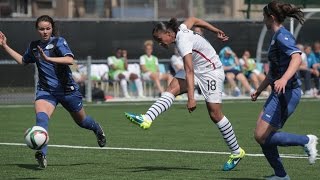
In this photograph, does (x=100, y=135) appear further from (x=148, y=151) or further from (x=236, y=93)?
(x=236, y=93)

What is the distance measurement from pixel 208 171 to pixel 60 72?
2357 millimetres

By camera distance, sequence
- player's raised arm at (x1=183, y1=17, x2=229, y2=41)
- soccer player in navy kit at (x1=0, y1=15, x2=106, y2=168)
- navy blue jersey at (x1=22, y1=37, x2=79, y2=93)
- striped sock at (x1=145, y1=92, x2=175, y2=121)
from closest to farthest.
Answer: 1. striped sock at (x1=145, y1=92, x2=175, y2=121)
2. soccer player in navy kit at (x1=0, y1=15, x2=106, y2=168)
3. navy blue jersey at (x1=22, y1=37, x2=79, y2=93)
4. player's raised arm at (x1=183, y1=17, x2=229, y2=41)

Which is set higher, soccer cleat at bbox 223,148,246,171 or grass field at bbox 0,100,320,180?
soccer cleat at bbox 223,148,246,171

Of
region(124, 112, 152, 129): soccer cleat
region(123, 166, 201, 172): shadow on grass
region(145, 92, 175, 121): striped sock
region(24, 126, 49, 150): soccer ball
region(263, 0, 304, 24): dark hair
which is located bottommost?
region(123, 166, 201, 172): shadow on grass

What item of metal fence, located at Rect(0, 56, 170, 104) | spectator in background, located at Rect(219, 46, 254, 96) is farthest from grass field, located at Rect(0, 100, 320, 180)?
spectator in background, located at Rect(219, 46, 254, 96)

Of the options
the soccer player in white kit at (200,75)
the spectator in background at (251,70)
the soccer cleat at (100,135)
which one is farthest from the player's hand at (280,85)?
the spectator in background at (251,70)

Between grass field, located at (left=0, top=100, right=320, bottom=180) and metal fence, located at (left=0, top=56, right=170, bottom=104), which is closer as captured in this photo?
grass field, located at (left=0, top=100, right=320, bottom=180)

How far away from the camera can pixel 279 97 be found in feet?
35.0

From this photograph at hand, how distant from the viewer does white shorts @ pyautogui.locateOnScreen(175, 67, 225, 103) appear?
41.1 feet

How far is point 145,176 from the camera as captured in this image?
11.6 meters

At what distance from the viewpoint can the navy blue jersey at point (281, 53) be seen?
1059cm

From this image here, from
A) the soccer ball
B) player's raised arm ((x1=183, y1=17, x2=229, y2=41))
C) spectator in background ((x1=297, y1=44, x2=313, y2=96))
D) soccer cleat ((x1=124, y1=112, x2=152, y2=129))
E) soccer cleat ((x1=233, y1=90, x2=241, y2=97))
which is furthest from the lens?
spectator in background ((x1=297, y1=44, x2=313, y2=96))

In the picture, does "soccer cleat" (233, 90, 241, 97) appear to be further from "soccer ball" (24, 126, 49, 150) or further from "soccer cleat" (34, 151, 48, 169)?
"soccer ball" (24, 126, 49, 150)

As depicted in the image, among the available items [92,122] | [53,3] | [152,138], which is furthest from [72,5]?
[92,122]
